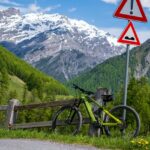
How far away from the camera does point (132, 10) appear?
14.1 m

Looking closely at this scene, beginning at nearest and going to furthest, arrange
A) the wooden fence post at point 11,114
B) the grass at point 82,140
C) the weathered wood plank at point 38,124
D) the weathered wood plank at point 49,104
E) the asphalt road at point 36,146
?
the asphalt road at point 36,146 → the grass at point 82,140 → the weathered wood plank at point 38,124 → the weathered wood plank at point 49,104 → the wooden fence post at point 11,114

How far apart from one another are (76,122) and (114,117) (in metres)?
1.71

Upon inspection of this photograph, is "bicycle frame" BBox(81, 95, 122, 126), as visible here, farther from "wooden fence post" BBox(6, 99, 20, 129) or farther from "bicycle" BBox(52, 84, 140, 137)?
"wooden fence post" BBox(6, 99, 20, 129)

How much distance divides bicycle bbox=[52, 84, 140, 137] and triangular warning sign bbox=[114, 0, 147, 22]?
2656 mm

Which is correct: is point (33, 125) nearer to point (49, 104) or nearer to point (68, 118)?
point (49, 104)

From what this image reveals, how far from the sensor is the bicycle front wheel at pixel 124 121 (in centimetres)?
1405

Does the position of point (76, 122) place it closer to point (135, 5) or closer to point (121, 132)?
point (121, 132)

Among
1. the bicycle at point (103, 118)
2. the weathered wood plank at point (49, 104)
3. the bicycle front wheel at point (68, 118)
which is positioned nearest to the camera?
the bicycle at point (103, 118)

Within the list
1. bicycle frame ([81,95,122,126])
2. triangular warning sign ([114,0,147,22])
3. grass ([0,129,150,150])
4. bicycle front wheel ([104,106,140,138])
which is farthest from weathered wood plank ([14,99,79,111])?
triangular warning sign ([114,0,147,22])

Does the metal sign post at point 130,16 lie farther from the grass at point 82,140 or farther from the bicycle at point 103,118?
the grass at point 82,140

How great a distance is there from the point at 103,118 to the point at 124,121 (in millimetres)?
871

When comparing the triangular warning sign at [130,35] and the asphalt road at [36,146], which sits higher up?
the triangular warning sign at [130,35]

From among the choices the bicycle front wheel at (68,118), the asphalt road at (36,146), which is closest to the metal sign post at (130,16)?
the bicycle front wheel at (68,118)

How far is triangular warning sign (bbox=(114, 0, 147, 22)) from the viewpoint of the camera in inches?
552
